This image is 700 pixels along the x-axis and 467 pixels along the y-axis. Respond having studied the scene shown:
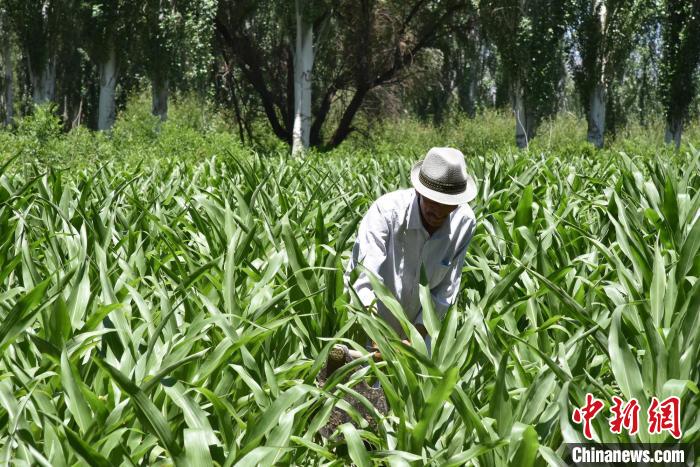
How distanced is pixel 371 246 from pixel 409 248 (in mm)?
160

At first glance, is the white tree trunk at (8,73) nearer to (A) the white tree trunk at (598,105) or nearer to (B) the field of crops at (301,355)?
(A) the white tree trunk at (598,105)

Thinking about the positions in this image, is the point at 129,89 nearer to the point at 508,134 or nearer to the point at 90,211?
the point at 508,134

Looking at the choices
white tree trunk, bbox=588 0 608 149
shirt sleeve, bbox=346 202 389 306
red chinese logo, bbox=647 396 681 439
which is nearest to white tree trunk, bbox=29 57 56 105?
white tree trunk, bbox=588 0 608 149

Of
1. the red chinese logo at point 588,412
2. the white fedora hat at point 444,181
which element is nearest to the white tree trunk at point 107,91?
the white fedora hat at point 444,181

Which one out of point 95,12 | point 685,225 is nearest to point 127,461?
point 685,225

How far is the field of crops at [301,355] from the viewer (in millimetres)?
2102

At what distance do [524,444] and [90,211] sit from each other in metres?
3.17

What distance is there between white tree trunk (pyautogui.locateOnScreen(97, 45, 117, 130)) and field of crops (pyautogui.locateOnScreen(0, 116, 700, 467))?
1613 centimetres

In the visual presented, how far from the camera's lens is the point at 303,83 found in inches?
740

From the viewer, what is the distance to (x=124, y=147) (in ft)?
44.3

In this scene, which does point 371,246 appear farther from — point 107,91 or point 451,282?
point 107,91

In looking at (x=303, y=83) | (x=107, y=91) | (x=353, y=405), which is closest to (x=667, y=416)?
(x=353, y=405)

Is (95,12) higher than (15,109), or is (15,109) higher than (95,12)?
(95,12)

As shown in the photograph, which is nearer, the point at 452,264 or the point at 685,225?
the point at 452,264
